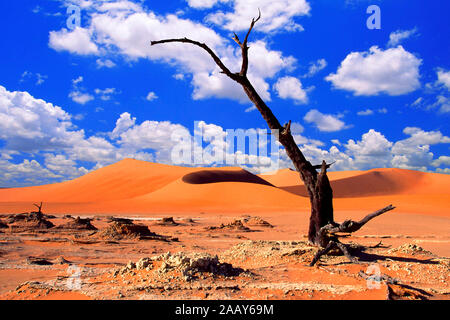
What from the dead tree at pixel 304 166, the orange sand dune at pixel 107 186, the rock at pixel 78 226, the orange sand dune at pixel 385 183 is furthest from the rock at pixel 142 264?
the orange sand dune at pixel 385 183

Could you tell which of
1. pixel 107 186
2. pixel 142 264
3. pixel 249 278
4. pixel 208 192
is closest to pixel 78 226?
pixel 142 264

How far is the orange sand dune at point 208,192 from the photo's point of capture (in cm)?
3434

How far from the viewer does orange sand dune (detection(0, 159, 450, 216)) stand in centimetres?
3434

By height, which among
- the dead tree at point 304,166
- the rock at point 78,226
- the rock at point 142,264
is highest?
the dead tree at point 304,166

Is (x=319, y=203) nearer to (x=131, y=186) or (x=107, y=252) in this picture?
(x=107, y=252)

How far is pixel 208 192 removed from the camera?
1706 inches

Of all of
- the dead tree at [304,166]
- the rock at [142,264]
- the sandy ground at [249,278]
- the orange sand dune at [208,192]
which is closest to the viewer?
the sandy ground at [249,278]

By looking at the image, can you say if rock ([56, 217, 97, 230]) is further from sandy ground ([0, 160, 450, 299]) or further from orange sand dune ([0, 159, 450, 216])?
orange sand dune ([0, 159, 450, 216])

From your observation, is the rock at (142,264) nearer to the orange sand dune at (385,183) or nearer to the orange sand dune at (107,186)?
the orange sand dune at (107,186)

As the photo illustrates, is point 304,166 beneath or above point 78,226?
above

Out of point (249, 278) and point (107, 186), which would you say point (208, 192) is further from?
point (249, 278)

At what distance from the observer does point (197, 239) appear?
13.7 m
